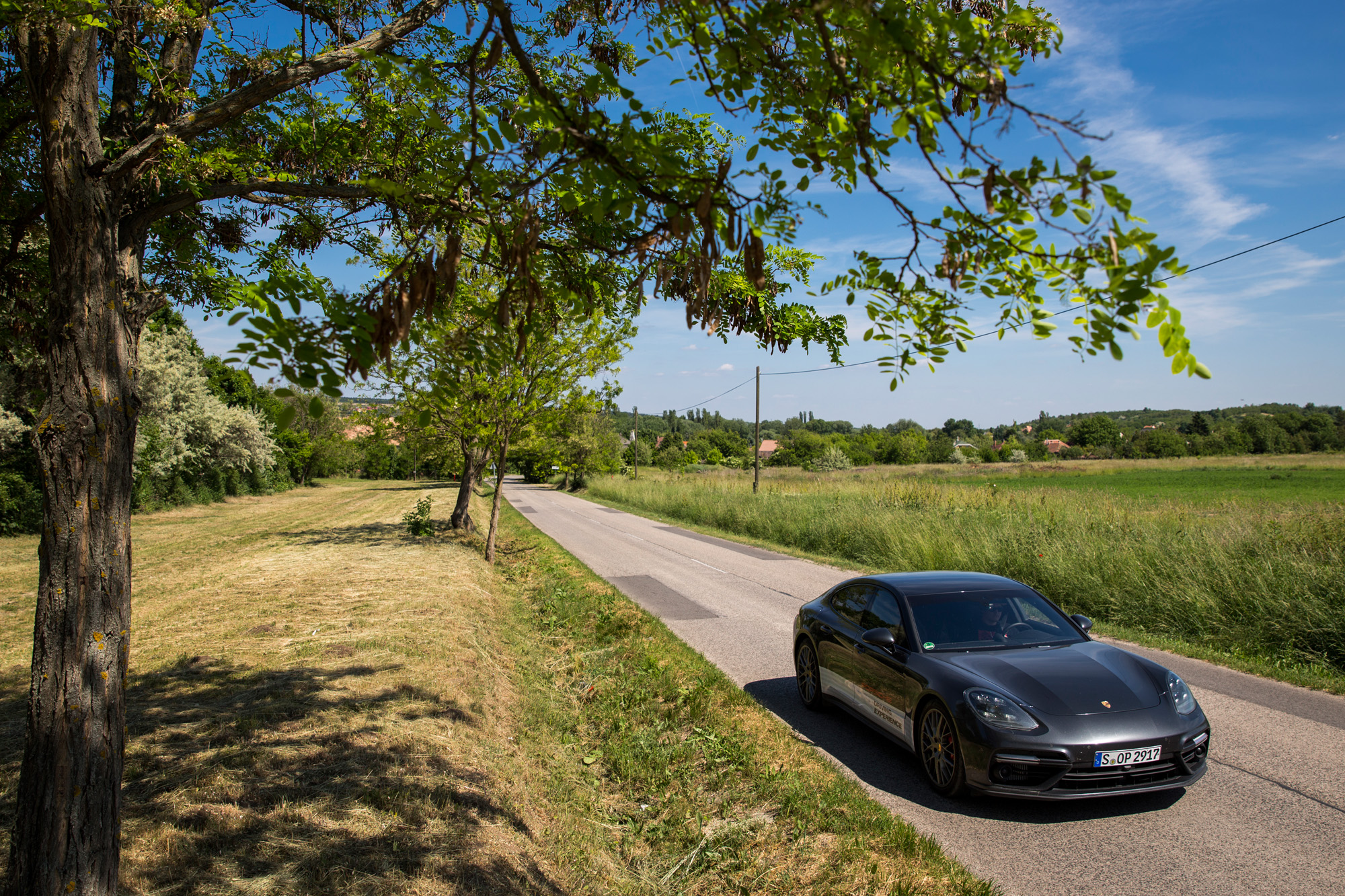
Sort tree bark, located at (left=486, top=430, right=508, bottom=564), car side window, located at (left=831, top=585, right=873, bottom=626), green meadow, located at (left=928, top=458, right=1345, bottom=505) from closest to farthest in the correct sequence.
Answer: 1. car side window, located at (left=831, top=585, right=873, bottom=626)
2. tree bark, located at (left=486, top=430, right=508, bottom=564)
3. green meadow, located at (left=928, top=458, right=1345, bottom=505)

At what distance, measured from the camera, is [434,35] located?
496cm

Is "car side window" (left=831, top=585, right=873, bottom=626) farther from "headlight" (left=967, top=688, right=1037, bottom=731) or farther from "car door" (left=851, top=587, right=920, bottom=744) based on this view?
"headlight" (left=967, top=688, right=1037, bottom=731)

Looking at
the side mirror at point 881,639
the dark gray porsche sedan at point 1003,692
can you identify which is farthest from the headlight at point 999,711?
the side mirror at point 881,639

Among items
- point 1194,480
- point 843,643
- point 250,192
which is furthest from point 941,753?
point 1194,480

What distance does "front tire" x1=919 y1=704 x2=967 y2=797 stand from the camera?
15.9ft

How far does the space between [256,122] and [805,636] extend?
672cm

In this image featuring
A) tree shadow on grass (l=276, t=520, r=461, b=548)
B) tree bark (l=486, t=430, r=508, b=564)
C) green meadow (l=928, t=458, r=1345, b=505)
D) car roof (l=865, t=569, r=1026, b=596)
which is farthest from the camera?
green meadow (l=928, t=458, r=1345, b=505)

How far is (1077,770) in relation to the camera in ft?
14.6

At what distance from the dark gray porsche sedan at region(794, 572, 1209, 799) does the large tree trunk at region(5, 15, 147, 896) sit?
483 centimetres

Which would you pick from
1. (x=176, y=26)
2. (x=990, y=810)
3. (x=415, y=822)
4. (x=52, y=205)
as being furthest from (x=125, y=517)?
(x=990, y=810)

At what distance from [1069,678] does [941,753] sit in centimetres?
105

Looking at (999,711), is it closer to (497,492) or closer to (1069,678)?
(1069,678)

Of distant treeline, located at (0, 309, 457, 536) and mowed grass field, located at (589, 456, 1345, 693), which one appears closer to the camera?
mowed grass field, located at (589, 456, 1345, 693)

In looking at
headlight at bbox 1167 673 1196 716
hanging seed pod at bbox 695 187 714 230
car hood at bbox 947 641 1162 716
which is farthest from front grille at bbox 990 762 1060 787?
hanging seed pod at bbox 695 187 714 230
